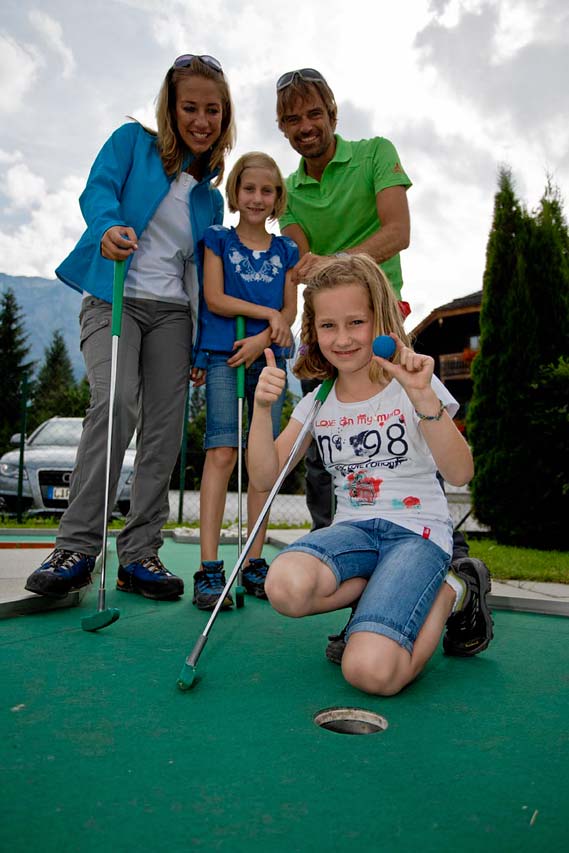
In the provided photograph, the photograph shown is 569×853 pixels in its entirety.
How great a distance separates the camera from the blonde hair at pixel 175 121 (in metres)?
2.46

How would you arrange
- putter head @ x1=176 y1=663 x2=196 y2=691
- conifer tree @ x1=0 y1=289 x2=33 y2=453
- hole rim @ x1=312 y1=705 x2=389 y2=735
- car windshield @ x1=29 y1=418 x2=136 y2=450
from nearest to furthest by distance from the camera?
hole rim @ x1=312 y1=705 x2=389 y2=735
putter head @ x1=176 y1=663 x2=196 y2=691
car windshield @ x1=29 y1=418 x2=136 y2=450
conifer tree @ x1=0 y1=289 x2=33 y2=453

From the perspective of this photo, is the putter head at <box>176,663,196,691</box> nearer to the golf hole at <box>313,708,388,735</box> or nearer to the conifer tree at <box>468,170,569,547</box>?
the golf hole at <box>313,708,388,735</box>

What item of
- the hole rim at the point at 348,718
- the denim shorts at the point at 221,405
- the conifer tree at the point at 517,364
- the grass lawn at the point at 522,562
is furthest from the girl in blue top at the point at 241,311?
the conifer tree at the point at 517,364

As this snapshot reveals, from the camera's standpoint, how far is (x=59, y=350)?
47969 mm

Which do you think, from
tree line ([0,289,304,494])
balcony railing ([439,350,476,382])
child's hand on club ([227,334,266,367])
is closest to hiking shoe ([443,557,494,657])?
child's hand on club ([227,334,266,367])

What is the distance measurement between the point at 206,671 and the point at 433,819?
77 centimetres

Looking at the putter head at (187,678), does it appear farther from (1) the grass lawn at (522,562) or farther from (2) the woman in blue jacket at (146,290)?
(1) the grass lawn at (522,562)

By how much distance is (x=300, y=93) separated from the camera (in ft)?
8.57

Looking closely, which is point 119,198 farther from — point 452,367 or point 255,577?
point 452,367

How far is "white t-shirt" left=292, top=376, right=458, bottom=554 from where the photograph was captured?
1.87 m

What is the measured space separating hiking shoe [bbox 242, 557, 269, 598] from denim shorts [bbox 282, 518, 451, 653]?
72cm

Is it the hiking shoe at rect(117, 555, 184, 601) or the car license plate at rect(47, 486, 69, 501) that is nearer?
the hiking shoe at rect(117, 555, 184, 601)

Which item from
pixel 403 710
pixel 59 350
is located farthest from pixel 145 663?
pixel 59 350

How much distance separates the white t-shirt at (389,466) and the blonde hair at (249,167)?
1.10m
